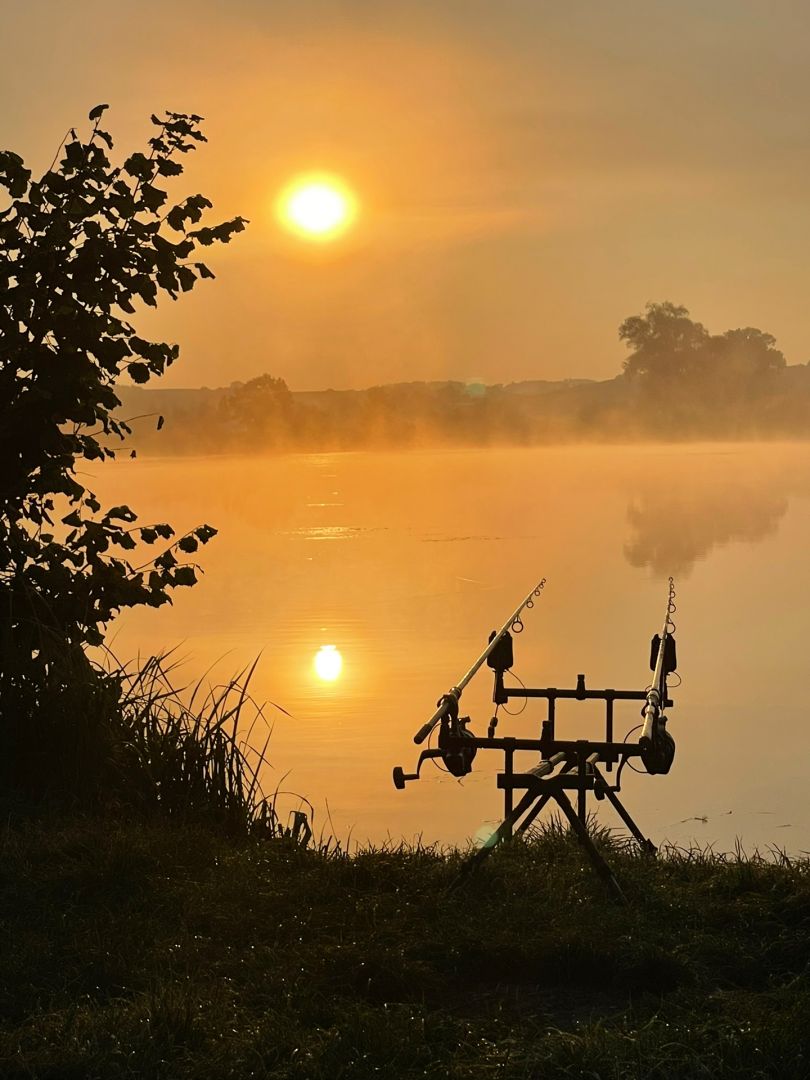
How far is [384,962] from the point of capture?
538cm

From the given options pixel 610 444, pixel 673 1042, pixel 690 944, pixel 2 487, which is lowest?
pixel 673 1042

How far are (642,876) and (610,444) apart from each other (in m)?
117

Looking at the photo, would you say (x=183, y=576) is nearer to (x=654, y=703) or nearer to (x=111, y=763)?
(x=111, y=763)

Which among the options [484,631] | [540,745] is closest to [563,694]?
[540,745]

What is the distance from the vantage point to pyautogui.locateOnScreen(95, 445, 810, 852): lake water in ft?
36.8

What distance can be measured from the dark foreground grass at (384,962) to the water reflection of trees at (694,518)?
23368 mm

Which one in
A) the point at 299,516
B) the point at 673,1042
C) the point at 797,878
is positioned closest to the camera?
the point at 673,1042

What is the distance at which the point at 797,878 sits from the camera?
618 centimetres

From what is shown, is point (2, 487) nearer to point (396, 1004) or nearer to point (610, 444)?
point (396, 1004)

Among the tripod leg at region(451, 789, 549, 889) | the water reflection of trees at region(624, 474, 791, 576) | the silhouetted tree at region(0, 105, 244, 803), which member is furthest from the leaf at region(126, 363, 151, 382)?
the water reflection of trees at region(624, 474, 791, 576)

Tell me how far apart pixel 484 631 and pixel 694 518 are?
84.1 feet

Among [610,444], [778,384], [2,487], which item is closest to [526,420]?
[610,444]

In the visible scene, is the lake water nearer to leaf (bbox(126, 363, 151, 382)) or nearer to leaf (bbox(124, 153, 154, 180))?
leaf (bbox(126, 363, 151, 382))

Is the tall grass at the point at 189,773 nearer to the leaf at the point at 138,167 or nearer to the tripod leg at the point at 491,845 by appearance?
the tripod leg at the point at 491,845
